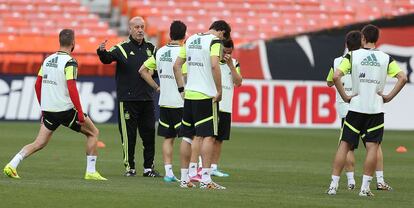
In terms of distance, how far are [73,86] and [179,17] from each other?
21027 millimetres

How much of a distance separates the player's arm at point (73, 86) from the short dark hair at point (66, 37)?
26cm

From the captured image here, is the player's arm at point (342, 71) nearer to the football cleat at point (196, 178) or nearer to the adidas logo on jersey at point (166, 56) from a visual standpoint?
the football cleat at point (196, 178)

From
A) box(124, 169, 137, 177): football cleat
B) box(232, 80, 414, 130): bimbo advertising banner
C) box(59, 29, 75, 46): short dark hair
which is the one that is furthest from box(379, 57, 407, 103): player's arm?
box(232, 80, 414, 130): bimbo advertising banner

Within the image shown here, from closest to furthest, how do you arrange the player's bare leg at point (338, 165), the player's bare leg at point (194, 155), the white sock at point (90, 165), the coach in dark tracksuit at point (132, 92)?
the player's bare leg at point (338, 165), the player's bare leg at point (194, 155), the white sock at point (90, 165), the coach in dark tracksuit at point (132, 92)

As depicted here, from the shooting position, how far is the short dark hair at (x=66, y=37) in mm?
14922

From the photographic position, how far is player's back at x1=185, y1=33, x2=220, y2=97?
1387 cm

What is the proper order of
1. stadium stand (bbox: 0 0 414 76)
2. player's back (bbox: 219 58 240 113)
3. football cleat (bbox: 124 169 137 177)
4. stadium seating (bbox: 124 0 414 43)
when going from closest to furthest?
football cleat (bbox: 124 169 137 177), player's back (bbox: 219 58 240 113), stadium stand (bbox: 0 0 414 76), stadium seating (bbox: 124 0 414 43)

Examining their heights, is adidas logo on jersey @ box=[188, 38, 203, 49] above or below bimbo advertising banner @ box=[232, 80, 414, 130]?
above

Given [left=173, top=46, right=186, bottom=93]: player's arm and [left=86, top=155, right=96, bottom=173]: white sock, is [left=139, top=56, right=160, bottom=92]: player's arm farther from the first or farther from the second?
[left=173, top=46, right=186, bottom=93]: player's arm

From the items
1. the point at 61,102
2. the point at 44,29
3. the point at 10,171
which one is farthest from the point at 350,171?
the point at 44,29

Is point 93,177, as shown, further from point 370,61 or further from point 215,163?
point 370,61

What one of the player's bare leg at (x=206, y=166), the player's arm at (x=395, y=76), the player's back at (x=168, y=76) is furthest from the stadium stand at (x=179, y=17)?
the player's arm at (x=395, y=76)

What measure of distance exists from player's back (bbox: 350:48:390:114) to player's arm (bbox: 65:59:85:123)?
370 cm

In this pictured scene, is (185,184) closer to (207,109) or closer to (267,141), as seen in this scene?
(207,109)
